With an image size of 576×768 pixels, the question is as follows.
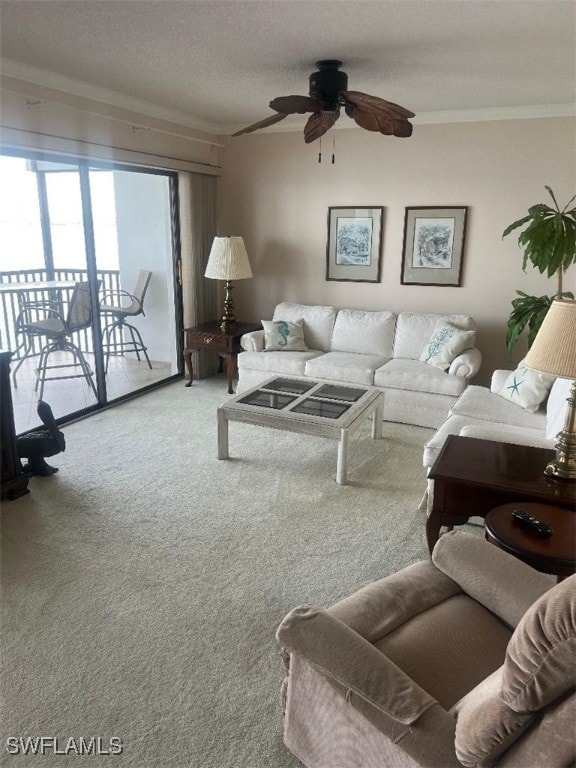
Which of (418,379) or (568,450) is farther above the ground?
(568,450)

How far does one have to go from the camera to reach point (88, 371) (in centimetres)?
532

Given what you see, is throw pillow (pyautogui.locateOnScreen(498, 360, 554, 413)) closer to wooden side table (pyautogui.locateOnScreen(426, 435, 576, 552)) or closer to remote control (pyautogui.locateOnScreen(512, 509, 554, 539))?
wooden side table (pyautogui.locateOnScreen(426, 435, 576, 552))

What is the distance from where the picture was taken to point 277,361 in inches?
195

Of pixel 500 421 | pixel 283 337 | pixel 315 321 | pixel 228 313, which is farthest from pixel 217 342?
pixel 500 421

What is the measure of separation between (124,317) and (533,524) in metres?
5.02

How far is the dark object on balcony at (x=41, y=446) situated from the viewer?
11.2 feet

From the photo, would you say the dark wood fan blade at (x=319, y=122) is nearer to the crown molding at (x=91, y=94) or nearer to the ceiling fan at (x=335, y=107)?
the ceiling fan at (x=335, y=107)

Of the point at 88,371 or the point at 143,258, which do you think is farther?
the point at 143,258

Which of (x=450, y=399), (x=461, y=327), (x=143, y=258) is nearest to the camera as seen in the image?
(x=450, y=399)

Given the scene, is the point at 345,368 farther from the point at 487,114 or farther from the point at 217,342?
the point at 487,114

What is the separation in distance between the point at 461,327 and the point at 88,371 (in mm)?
3574

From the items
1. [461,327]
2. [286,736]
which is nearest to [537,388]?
Result: [461,327]

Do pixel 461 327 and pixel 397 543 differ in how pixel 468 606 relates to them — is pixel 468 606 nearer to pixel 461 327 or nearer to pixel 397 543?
pixel 397 543

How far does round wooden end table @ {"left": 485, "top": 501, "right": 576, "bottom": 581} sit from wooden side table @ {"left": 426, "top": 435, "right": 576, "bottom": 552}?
11 cm
